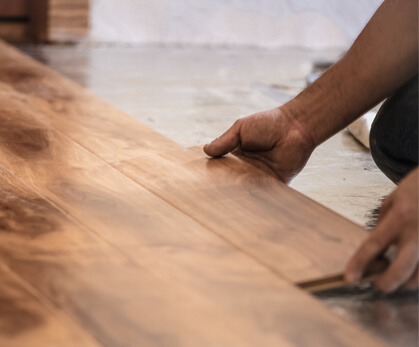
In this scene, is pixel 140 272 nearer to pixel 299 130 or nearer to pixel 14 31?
pixel 299 130

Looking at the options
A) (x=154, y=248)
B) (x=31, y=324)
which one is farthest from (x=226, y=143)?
(x=31, y=324)

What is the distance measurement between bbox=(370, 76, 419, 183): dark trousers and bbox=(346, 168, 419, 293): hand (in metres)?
0.34

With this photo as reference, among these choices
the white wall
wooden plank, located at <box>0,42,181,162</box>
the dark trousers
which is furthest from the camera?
the white wall

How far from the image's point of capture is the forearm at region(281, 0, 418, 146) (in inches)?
57.7

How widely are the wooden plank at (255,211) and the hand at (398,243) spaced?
5 centimetres

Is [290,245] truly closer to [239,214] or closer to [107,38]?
[239,214]

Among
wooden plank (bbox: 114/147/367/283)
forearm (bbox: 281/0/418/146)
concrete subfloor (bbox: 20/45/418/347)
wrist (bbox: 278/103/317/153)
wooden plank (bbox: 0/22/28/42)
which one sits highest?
forearm (bbox: 281/0/418/146)

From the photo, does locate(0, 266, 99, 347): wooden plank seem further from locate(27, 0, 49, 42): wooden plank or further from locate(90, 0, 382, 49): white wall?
locate(90, 0, 382, 49): white wall

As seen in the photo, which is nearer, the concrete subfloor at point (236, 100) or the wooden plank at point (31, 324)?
the wooden plank at point (31, 324)

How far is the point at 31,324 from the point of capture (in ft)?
3.18

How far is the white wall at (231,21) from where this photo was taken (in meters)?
3.27

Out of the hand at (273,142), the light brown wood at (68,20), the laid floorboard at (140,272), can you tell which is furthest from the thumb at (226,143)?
the light brown wood at (68,20)

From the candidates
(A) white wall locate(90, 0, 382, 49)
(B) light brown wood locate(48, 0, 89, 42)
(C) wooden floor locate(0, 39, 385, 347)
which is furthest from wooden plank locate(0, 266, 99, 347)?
(A) white wall locate(90, 0, 382, 49)

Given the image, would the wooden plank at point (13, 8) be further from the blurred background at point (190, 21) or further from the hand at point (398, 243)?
the hand at point (398, 243)
